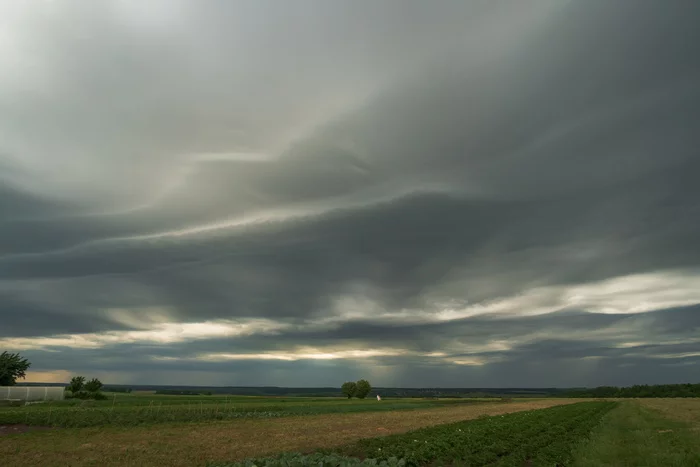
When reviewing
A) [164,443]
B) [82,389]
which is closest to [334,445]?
[164,443]

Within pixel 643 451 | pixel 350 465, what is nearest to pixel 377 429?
pixel 643 451

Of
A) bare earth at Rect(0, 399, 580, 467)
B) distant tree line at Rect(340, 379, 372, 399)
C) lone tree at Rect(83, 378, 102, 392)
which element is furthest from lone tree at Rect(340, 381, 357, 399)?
bare earth at Rect(0, 399, 580, 467)

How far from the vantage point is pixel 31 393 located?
87375mm

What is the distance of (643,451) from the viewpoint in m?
30.5

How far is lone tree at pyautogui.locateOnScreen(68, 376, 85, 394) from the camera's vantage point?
355 ft

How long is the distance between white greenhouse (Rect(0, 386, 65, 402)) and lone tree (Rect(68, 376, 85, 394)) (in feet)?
40.0

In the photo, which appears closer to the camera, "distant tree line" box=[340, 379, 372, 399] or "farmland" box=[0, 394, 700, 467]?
"farmland" box=[0, 394, 700, 467]

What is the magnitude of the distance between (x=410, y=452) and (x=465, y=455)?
3.80 metres

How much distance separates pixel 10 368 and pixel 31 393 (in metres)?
21.4

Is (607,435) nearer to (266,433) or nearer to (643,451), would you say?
(643,451)

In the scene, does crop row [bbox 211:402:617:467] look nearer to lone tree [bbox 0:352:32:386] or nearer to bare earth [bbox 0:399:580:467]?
bare earth [bbox 0:399:580:467]

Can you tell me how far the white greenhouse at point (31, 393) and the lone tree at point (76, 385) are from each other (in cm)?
1220

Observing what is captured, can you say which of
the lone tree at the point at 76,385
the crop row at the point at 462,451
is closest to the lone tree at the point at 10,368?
the lone tree at the point at 76,385

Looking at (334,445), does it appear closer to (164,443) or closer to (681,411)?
(164,443)
